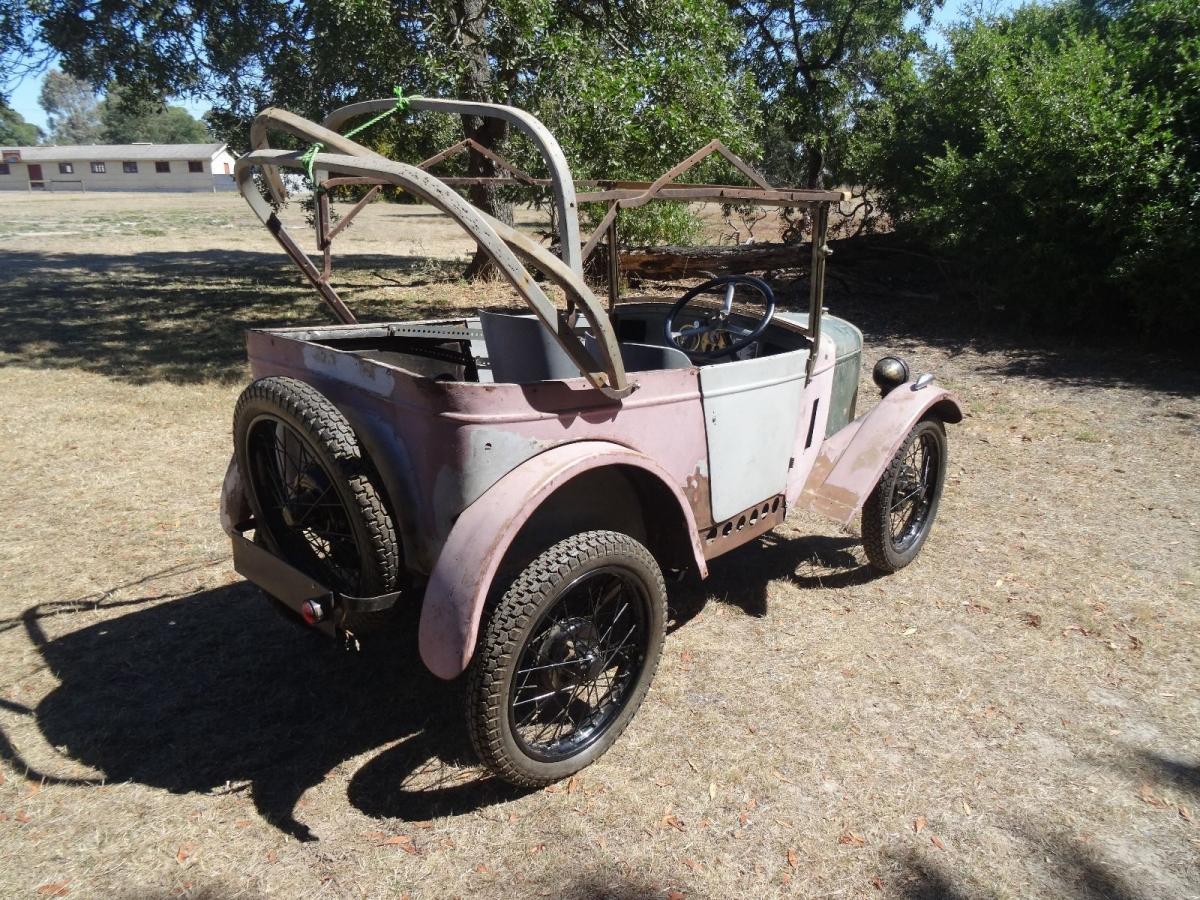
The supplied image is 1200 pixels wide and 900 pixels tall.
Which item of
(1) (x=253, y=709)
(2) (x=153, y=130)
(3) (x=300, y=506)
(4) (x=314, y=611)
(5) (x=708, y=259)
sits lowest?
(1) (x=253, y=709)

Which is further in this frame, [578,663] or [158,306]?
[158,306]

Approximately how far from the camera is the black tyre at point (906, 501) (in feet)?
13.2

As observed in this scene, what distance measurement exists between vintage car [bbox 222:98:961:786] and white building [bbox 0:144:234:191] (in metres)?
71.4

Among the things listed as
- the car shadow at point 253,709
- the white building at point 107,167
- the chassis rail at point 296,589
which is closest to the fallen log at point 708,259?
the car shadow at point 253,709

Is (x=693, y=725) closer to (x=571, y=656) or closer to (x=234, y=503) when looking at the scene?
(x=571, y=656)

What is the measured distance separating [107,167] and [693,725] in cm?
8139

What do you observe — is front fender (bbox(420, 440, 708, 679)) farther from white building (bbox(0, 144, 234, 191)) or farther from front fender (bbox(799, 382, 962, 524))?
white building (bbox(0, 144, 234, 191))

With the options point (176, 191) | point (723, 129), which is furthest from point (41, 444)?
point (176, 191)

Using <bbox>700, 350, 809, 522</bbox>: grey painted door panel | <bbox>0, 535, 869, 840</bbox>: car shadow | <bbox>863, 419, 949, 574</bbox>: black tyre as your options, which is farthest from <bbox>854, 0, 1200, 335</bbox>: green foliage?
<bbox>0, 535, 869, 840</bbox>: car shadow

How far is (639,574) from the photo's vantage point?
2777 mm

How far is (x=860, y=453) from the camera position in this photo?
12.8ft

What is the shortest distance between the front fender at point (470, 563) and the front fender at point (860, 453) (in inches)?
67.1

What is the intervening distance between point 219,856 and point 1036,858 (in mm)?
2396

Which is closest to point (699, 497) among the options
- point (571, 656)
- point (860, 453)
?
Result: point (571, 656)
